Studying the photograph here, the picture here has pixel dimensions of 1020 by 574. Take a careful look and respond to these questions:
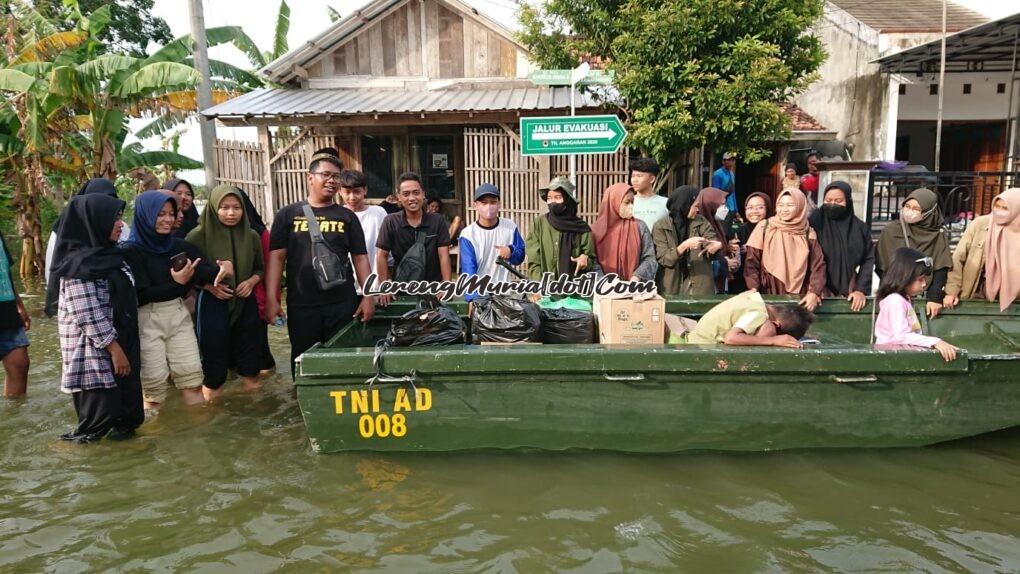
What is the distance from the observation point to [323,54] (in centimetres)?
1069

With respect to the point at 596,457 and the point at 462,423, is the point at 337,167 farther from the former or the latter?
the point at 596,457

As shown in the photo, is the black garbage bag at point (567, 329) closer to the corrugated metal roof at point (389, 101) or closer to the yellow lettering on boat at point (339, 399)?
the yellow lettering on boat at point (339, 399)

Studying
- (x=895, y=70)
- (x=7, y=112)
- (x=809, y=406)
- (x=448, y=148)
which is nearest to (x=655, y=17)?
(x=448, y=148)

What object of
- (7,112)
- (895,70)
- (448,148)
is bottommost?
(448,148)

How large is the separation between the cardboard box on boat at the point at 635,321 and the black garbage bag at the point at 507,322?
47 cm

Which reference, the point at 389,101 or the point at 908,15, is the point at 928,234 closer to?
the point at 389,101

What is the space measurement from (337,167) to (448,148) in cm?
635

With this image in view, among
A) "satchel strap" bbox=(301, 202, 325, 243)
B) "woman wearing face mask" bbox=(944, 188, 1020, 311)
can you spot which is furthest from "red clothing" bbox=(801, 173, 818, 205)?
"satchel strap" bbox=(301, 202, 325, 243)

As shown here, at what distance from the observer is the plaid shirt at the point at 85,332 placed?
354 cm

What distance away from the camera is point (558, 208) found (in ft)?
15.4

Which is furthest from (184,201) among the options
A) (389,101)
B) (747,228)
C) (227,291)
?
(389,101)

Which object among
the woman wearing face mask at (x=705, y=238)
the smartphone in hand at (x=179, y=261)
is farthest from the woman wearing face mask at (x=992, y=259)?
the smartphone in hand at (x=179, y=261)

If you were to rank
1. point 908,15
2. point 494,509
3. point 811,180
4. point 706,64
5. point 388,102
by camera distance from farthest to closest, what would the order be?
point 908,15, point 811,180, point 388,102, point 706,64, point 494,509

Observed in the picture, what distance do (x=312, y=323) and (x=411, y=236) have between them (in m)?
1.05
